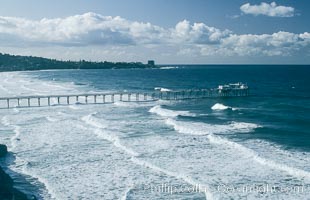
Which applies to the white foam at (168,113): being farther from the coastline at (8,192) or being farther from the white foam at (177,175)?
the coastline at (8,192)

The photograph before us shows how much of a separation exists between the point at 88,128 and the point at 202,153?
14.7 meters

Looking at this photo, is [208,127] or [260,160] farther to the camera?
[208,127]

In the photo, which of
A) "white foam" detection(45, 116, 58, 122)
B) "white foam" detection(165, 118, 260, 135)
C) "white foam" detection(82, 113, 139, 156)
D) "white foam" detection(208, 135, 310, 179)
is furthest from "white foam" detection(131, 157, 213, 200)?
"white foam" detection(45, 116, 58, 122)

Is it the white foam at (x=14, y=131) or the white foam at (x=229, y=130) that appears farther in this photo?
the white foam at (x=14, y=131)

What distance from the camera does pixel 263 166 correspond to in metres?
26.1

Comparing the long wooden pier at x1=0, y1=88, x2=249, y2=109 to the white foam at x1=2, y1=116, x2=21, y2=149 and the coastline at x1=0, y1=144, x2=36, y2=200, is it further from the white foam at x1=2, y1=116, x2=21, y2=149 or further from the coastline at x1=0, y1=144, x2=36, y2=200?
the coastline at x1=0, y1=144, x2=36, y2=200

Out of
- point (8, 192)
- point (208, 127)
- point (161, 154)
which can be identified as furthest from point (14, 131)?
point (8, 192)

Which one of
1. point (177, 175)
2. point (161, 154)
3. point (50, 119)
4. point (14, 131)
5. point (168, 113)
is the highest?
point (168, 113)

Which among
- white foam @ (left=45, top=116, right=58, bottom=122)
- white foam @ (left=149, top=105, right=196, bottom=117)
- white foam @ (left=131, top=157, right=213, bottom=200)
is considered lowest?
white foam @ (left=131, top=157, right=213, bottom=200)

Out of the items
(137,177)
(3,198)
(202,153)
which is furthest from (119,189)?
(202,153)

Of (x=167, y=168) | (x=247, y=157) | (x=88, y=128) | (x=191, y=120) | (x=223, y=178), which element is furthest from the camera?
(x=191, y=120)

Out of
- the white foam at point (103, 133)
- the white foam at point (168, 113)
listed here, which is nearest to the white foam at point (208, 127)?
the white foam at point (168, 113)

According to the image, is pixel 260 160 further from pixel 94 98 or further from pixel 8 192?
pixel 94 98

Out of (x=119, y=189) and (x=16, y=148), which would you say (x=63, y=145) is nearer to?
(x=16, y=148)
